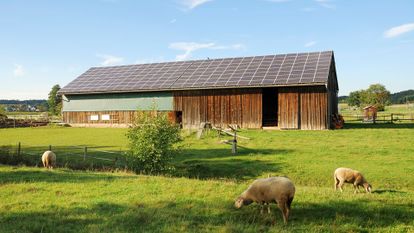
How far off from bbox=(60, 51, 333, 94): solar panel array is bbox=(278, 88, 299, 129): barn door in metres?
1.25

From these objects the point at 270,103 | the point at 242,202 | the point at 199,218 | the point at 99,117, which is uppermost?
the point at 270,103

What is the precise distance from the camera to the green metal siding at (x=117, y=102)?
3900 cm

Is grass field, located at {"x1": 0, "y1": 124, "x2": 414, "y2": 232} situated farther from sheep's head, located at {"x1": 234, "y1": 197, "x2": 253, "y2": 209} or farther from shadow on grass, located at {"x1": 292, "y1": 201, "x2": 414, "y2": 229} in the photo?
sheep's head, located at {"x1": 234, "y1": 197, "x2": 253, "y2": 209}

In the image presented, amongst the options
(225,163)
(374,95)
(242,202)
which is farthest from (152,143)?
(374,95)

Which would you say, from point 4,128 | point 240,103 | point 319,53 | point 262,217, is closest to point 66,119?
point 4,128

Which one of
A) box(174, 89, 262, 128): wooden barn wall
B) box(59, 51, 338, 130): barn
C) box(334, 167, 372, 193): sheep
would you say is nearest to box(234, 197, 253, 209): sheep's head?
box(334, 167, 372, 193): sheep

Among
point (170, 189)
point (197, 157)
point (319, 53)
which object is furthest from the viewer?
point (319, 53)

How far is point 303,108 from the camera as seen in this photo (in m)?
Answer: 33.2

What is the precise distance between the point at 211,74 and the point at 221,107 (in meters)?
4.58

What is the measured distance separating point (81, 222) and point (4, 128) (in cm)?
4165

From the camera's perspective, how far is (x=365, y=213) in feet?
28.2

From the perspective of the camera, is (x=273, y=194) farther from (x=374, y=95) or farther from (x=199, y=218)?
(x=374, y=95)

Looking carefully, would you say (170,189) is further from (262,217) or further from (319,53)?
(319,53)

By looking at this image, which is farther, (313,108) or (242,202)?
(313,108)
